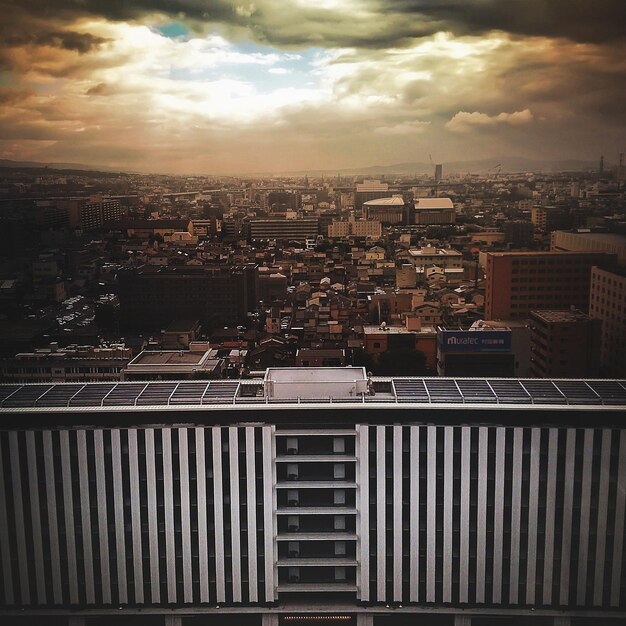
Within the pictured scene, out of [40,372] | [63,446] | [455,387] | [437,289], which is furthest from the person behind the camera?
[437,289]

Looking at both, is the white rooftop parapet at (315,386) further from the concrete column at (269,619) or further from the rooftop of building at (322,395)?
the concrete column at (269,619)

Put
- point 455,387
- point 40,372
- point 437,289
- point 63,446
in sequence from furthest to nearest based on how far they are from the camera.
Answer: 1. point 437,289
2. point 40,372
3. point 455,387
4. point 63,446

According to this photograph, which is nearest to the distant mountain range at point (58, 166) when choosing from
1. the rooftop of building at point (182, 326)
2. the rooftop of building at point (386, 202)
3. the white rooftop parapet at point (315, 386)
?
the rooftop of building at point (182, 326)

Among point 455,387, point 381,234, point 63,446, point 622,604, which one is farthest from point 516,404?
point 63,446

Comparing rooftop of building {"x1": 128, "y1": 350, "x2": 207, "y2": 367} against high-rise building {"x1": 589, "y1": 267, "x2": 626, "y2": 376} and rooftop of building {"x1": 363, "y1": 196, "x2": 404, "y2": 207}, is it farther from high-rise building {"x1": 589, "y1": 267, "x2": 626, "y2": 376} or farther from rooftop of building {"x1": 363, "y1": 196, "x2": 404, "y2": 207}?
high-rise building {"x1": 589, "y1": 267, "x2": 626, "y2": 376}

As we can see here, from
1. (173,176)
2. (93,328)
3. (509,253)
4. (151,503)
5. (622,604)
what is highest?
(173,176)

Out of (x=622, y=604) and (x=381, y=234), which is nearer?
(x=622, y=604)

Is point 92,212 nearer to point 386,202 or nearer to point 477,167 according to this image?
point 386,202

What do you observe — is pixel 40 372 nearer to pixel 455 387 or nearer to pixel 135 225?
pixel 135 225
